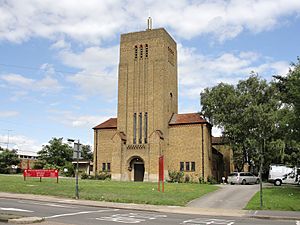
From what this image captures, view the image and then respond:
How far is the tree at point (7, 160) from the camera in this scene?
236 feet

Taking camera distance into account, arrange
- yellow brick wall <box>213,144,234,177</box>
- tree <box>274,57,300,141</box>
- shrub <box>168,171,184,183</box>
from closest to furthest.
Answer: tree <box>274,57,300,141</box> < shrub <box>168,171,184,183</box> < yellow brick wall <box>213,144,234,177</box>

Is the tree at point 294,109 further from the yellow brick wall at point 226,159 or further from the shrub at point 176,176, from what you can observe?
the yellow brick wall at point 226,159

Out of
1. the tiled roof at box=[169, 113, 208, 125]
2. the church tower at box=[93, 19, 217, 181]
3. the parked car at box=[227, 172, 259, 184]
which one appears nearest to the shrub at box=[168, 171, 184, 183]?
the church tower at box=[93, 19, 217, 181]

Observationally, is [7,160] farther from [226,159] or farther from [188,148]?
[226,159]

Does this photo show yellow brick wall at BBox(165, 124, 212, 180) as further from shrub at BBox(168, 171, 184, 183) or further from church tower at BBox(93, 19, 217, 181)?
shrub at BBox(168, 171, 184, 183)

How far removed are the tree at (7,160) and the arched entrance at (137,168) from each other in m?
32.9

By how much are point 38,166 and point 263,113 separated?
4709 cm

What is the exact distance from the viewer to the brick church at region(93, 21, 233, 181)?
163 feet

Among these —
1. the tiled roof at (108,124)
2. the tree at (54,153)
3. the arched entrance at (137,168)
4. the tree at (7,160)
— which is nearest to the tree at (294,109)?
the arched entrance at (137,168)

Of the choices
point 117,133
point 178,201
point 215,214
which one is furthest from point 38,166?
point 215,214

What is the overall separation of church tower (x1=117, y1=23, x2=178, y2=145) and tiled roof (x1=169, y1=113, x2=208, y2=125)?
2.63ft

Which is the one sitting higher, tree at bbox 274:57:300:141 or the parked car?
tree at bbox 274:57:300:141

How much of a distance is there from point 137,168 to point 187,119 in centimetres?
956

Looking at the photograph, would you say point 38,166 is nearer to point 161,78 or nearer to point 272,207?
point 161,78
